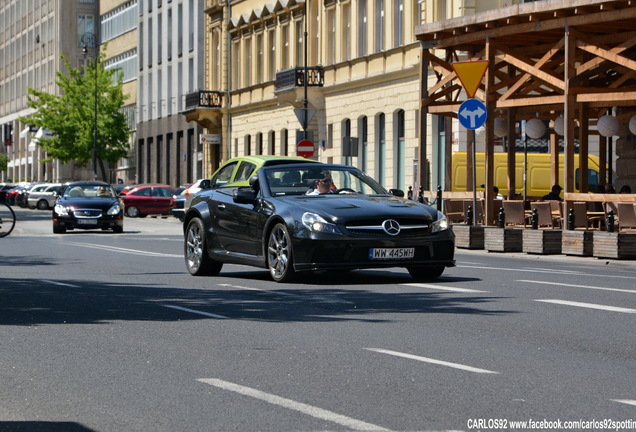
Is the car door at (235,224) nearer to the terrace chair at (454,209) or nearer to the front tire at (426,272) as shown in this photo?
the front tire at (426,272)

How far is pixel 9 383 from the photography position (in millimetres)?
9312

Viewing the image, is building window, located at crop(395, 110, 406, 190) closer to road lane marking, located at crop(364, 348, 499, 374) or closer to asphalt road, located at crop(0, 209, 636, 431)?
asphalt road, located at crop(0, 209, 636, 431)

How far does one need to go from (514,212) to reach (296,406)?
22875mm

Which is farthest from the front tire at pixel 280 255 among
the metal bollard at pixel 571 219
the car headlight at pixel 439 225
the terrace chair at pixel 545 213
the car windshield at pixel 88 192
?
the car windshield at pixel 88 192

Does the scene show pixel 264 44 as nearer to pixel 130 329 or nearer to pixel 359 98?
pixel 359 98

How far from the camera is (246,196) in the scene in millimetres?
18766

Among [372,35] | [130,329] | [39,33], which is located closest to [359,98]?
[372,35]

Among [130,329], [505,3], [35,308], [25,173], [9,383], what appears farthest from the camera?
[25,173]

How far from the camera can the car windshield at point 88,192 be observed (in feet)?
141

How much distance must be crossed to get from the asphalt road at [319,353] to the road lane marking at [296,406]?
0.01 metres

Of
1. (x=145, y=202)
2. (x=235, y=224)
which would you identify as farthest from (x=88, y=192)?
(x=235, y=224)

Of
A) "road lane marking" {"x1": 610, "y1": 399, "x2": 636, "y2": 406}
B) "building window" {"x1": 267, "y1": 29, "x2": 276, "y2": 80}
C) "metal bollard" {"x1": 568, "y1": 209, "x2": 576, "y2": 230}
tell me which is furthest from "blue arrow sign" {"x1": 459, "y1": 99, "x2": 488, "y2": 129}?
"building window" {"x1": 267, "y1": 29, "x2": 276, "y2": 80}

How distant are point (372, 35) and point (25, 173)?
92.2 m

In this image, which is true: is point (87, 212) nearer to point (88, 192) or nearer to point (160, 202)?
point (88, 192)
